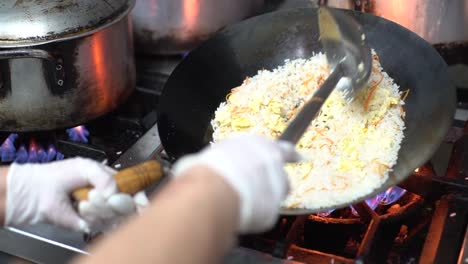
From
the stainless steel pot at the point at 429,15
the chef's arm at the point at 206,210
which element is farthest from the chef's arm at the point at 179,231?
the stainless steel pot at the point at 429,15

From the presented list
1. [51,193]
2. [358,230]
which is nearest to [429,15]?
[358,230]

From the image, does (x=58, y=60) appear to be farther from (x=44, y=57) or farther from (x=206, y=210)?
(x=206, y=210)

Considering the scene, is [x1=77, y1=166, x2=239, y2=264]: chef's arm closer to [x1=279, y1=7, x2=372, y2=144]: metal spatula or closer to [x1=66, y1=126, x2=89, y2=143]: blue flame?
[x1=279, y1=7, x2=372, y2=144]: metal spatula

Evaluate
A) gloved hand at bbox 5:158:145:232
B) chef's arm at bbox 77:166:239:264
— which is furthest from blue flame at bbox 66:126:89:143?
chef's arm at bbox 77:166:239:264

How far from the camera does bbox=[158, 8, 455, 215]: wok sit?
3.42ft

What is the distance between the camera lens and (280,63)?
1.32 meters

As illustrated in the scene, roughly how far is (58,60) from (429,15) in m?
0.84

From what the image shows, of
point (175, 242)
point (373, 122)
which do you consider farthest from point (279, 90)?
point (175, 242)

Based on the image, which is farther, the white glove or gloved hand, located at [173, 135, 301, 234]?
the white glove

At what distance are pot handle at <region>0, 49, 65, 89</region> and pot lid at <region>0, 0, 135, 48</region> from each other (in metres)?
0.02

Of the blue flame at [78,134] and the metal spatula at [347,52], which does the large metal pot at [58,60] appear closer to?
the blue flame at [78,134]

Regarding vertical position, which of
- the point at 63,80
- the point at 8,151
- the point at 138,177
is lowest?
the point at 8,151

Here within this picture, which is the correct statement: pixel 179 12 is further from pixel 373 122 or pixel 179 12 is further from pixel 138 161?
pixel 373 122

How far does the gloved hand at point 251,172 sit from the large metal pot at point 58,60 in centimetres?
63
